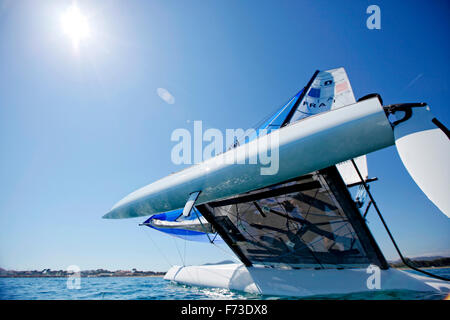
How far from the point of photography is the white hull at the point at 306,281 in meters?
3.84

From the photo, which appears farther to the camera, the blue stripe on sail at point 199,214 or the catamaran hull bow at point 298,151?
the blue stripe on sail at point 199,214

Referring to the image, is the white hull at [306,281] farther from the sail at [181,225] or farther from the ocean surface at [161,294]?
the sail at [181,225]

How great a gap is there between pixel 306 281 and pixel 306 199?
2076 millimetres

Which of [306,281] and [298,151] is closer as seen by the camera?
Answer: [298,151]

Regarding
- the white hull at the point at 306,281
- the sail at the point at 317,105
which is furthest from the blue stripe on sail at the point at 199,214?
the white hull at the point at 306,281

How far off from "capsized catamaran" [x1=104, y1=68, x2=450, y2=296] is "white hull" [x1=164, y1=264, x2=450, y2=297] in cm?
2

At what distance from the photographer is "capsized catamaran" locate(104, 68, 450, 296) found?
7.59 feet

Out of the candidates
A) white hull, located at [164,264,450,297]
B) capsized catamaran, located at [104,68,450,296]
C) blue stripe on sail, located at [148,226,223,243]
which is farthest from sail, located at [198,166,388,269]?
blue stripe on sail, located at [148,226,223,243]

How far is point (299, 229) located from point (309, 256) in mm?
931

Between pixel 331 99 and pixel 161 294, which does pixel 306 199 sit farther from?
pixel 331 99

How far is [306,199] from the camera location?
431 cm

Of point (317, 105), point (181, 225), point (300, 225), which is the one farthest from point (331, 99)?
point (181, 225)

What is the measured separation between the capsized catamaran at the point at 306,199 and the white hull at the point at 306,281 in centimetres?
2
